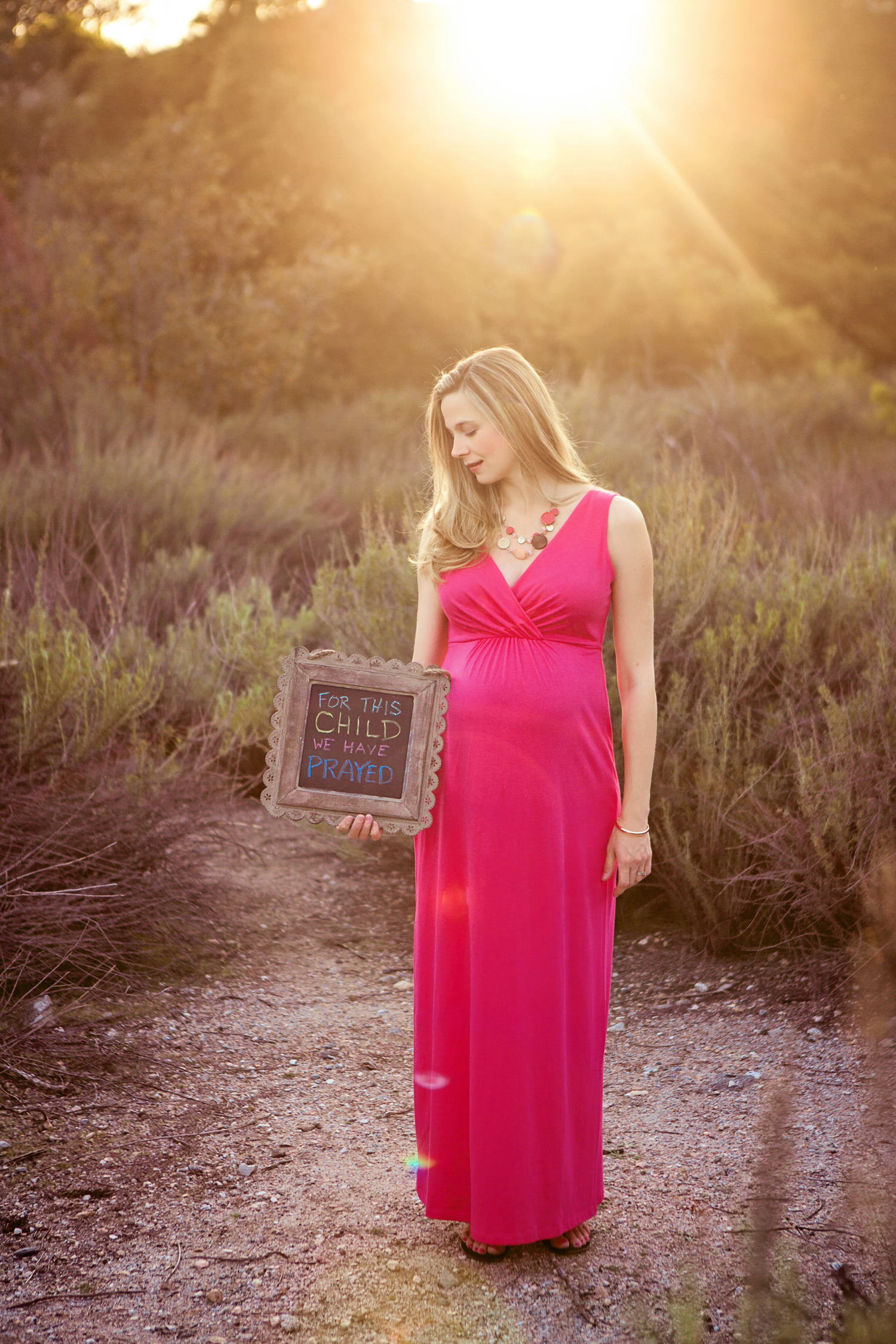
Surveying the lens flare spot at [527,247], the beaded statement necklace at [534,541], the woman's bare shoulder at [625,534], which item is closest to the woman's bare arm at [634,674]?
the woman's bare shoulder at [625,534]

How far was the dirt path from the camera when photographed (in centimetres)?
238

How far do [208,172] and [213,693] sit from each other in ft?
46.8

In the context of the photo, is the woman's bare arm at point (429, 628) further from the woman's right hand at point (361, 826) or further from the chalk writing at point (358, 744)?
the woman's right hand at point (361, 826)

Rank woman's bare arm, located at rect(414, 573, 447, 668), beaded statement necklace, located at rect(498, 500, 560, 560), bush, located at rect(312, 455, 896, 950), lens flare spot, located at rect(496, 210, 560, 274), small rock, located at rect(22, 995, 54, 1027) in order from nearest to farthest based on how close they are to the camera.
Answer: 1. beaded statement necklace, located at rect(498, 500, 560, 560)
2. woman's bare arm, located at rect(414, 573, 447, 668)
3. small rock, located at rect(22, 995, 54, 1027)
4. bush, located at rect(312, 455, 896, 950)
5. lens flare spot, located at rect(496, 210, 560, 274)

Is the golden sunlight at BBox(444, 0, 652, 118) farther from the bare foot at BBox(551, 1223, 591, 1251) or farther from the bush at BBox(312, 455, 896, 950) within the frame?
the bare foot at BBox(551, 1223, 591, 1251)

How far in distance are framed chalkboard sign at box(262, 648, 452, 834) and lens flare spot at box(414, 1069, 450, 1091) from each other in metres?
0.58

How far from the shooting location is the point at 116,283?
1453 centimetres

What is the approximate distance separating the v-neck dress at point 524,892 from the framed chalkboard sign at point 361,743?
0.08m

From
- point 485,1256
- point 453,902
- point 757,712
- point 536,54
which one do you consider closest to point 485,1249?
point 485,1256

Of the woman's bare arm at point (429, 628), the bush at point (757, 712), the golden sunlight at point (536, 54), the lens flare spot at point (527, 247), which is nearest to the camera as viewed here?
the woman's bare arm at point (429, 628)

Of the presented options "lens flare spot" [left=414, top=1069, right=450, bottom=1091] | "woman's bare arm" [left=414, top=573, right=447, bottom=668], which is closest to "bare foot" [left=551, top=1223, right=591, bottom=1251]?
"lens flare spot" [left=414, top=1069, right=450, bottom=1091]

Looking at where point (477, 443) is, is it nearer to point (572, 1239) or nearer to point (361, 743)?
point (361, 743)

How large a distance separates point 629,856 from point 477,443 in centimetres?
98

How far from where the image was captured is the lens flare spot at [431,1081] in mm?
2438
